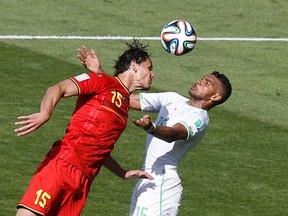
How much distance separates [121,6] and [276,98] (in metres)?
6.33

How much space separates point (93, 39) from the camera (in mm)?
21672

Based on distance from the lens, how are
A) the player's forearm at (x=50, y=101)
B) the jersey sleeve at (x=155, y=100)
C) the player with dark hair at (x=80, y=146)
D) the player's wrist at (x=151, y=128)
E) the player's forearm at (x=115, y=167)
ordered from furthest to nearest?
1. the jersey sleeve at (x=155, y=100)
2. the player's forearm at (x=115, y=167)
3. the player's wrist at (x=151, y=128)
4. the player with dark hair at (x=80, y=146)
5. the player's forearm at (x=50, y=101)

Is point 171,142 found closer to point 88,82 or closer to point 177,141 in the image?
point 177,141

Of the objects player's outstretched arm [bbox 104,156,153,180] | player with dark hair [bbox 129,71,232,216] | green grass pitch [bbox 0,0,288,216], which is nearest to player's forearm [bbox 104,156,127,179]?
player's outstretched arm [bbox 104,156,153,180]

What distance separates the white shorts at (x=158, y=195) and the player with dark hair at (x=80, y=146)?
0.62 metres

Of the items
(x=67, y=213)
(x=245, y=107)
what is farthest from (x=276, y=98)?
(x=67, y=213)

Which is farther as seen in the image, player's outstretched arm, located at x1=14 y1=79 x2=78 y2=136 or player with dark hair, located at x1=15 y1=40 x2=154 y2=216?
player with dark hair, located at x1=15 y1=40 x2=154 y2=216

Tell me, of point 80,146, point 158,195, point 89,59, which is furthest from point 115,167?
point 89,59

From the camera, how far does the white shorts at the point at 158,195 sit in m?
11.3

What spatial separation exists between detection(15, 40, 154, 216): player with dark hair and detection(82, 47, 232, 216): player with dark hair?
47 cm

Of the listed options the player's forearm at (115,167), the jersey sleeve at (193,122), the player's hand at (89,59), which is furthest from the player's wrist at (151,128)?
the player's hand at (89,59)

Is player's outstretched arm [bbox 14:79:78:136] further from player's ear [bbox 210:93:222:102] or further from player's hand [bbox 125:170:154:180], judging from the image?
player's ear [bbox 210:93:222:102]

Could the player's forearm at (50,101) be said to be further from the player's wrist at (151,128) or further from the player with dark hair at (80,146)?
the player's wrist at (151,128)

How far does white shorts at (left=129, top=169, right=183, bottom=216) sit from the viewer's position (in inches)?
446
